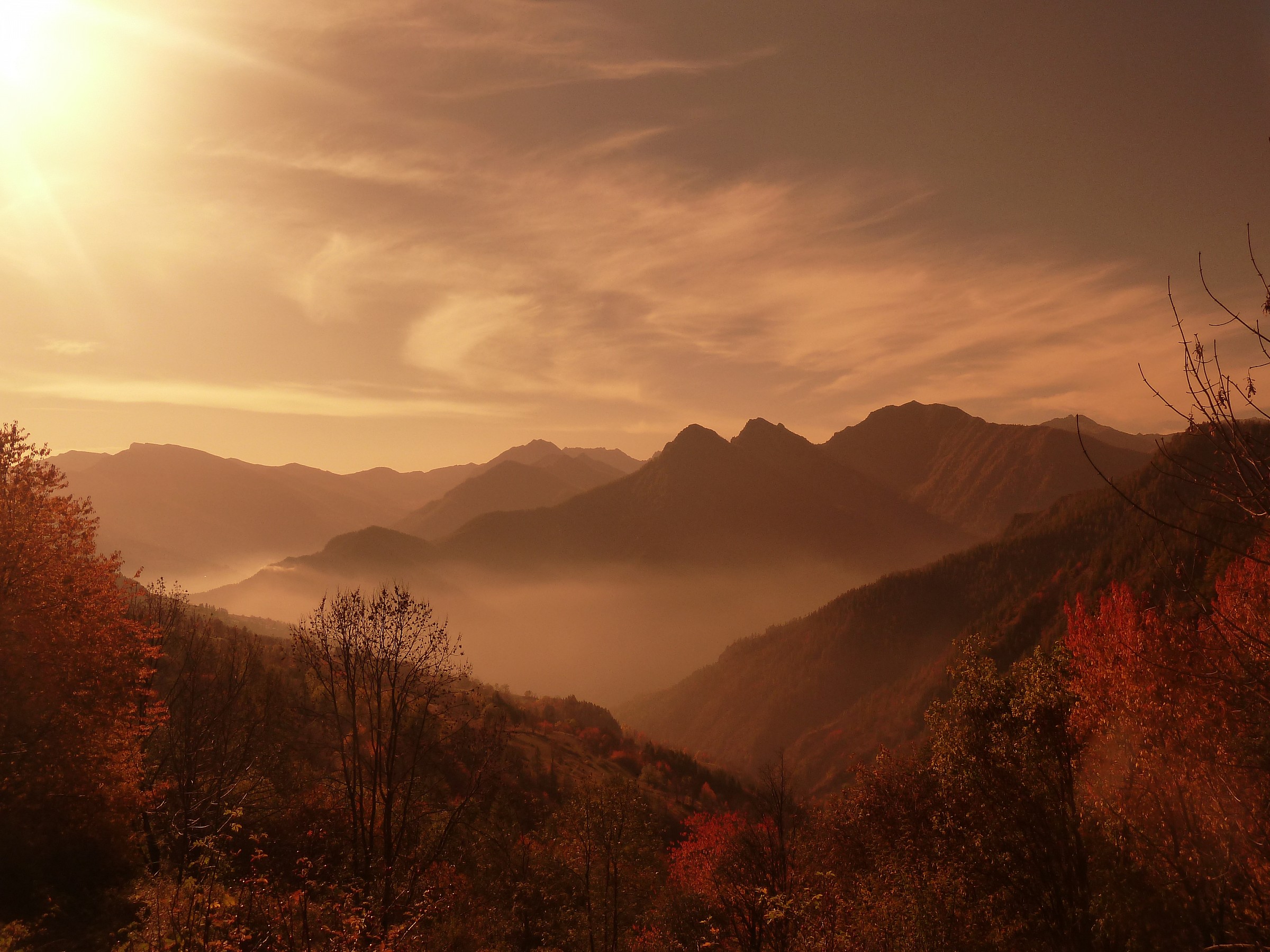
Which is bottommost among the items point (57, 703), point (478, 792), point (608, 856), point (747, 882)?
point (608, 856)

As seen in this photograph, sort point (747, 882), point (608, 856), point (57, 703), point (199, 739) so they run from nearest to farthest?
point (57, 703) < point (199, 739) < point (747, 882) < point (608, 856)

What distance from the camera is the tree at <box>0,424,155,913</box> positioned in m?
20.7

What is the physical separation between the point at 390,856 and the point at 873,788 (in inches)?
1001

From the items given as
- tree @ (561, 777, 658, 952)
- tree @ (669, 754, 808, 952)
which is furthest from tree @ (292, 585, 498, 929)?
tree @ (561, 777, 658, 952)

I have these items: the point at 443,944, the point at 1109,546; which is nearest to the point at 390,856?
the point at 443,944

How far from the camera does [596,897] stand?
37.1 m

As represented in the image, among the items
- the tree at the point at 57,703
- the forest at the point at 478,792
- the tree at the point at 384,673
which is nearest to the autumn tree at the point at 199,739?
the forest at the point at 478,792

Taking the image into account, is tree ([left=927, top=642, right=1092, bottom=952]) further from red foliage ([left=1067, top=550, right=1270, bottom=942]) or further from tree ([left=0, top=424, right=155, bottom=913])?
tree ([left=0, top=424, right=155, bottom=913])

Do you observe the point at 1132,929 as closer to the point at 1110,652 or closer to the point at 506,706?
the point at 1110,652

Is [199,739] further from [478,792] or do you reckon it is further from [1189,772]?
[1189,772]

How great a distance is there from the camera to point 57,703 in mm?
21438

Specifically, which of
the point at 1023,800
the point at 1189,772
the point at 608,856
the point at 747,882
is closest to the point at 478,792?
the point at 747,882

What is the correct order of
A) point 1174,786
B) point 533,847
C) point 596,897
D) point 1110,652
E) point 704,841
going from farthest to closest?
1. point 704,841
2. point 533,847
3. point 596,897
4. point 1110,652
5. point 1174,786

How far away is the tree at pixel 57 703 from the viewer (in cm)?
2069
